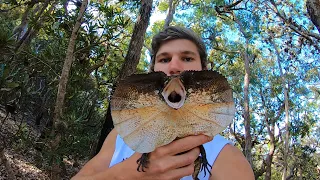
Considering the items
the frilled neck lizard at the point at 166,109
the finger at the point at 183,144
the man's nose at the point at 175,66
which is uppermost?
the man's nose at the point at 175,66

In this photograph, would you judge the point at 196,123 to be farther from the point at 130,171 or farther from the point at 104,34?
the point at 104,34

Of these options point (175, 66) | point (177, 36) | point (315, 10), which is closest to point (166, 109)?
point (175, 66)

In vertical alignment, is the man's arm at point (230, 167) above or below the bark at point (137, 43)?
below

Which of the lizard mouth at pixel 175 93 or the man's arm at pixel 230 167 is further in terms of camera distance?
the man's arm at pixel 230 167

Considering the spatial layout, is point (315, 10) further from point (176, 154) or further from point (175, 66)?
point (176, 154)

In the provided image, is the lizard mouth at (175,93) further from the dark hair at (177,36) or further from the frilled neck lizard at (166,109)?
the dark hair at (177,36)

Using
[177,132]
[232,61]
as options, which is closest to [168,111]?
[177,132]

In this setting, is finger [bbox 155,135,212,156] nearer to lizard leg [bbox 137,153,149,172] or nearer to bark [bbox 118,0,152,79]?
lizard leg [bbox 137,153,149,172]

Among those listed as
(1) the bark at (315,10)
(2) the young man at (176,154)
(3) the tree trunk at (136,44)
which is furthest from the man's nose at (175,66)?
(1) the bark at (315,10)
